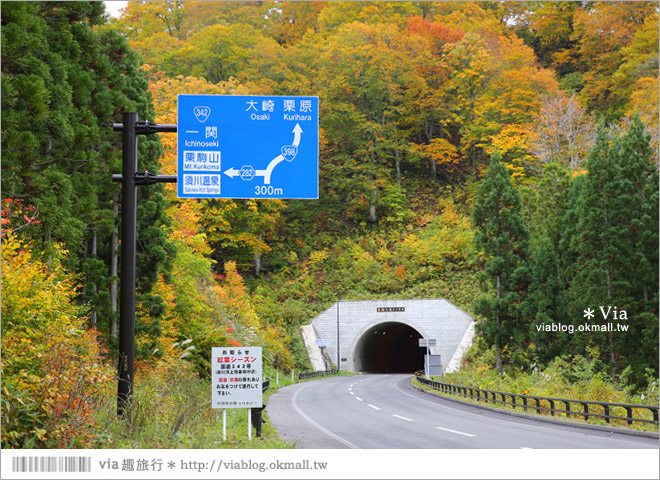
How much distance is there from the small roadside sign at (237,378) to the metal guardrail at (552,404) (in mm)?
8003

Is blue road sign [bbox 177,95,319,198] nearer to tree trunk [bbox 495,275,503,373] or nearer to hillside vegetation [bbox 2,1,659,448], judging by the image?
hillside vegetation [bbox 2,1,659,448]

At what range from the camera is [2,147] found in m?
10.9

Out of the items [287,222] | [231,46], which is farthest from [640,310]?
[231,46]

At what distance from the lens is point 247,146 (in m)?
9.28

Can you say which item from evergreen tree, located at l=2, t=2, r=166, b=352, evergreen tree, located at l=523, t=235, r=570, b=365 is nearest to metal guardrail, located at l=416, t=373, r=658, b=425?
evergreen tree, located at l=523, t=235, r=570, b=365

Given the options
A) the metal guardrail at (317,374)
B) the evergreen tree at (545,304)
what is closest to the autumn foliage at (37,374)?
the evergreen tree at (545,304)

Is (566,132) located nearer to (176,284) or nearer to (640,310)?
(640,310)

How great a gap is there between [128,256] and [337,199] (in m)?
41.7

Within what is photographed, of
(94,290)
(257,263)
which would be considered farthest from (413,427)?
(257,263)

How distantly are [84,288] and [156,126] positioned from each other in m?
7.82

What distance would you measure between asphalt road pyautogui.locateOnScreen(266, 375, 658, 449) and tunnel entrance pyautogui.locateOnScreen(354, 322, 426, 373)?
72.2 ft

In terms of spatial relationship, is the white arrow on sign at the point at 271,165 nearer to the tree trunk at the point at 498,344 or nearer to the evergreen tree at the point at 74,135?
the evergreen tree at the point at 74,135

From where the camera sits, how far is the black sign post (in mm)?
8203

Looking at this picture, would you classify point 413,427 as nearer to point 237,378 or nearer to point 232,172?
A: point 237,378
